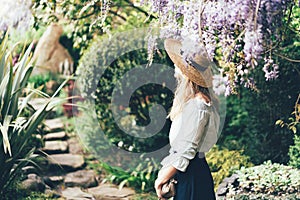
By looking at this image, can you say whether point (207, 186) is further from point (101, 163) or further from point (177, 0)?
point (101, 163)

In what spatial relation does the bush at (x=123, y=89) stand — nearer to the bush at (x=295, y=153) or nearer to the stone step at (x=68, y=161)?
the stone step at (x=68, y=161)

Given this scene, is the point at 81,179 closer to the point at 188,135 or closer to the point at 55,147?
the point at 55,147

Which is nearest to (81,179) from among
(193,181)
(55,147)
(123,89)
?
(55,147)

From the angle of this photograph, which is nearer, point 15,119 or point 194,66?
point 194,66

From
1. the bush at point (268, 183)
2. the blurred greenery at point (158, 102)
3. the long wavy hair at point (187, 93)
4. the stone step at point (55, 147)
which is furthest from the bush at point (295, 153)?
the stone step at point (55, 147)

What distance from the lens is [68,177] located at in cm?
612

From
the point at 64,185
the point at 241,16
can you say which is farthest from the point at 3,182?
the point at 241,16

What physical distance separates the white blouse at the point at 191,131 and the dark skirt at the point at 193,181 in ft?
0.38

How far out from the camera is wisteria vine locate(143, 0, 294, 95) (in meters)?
3.24

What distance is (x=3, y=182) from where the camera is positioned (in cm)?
475

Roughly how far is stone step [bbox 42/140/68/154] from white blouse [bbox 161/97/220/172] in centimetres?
358

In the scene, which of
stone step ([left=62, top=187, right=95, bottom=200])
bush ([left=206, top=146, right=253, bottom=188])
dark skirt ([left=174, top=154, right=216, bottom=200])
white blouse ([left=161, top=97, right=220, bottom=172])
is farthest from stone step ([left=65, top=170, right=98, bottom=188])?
white blouse ([left=161, top=97, right=220, bottom=172])

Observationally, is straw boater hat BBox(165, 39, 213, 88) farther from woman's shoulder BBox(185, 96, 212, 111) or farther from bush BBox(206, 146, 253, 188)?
bush BBox(206, 146, 253, 188)

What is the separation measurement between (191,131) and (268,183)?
1.59 meters
